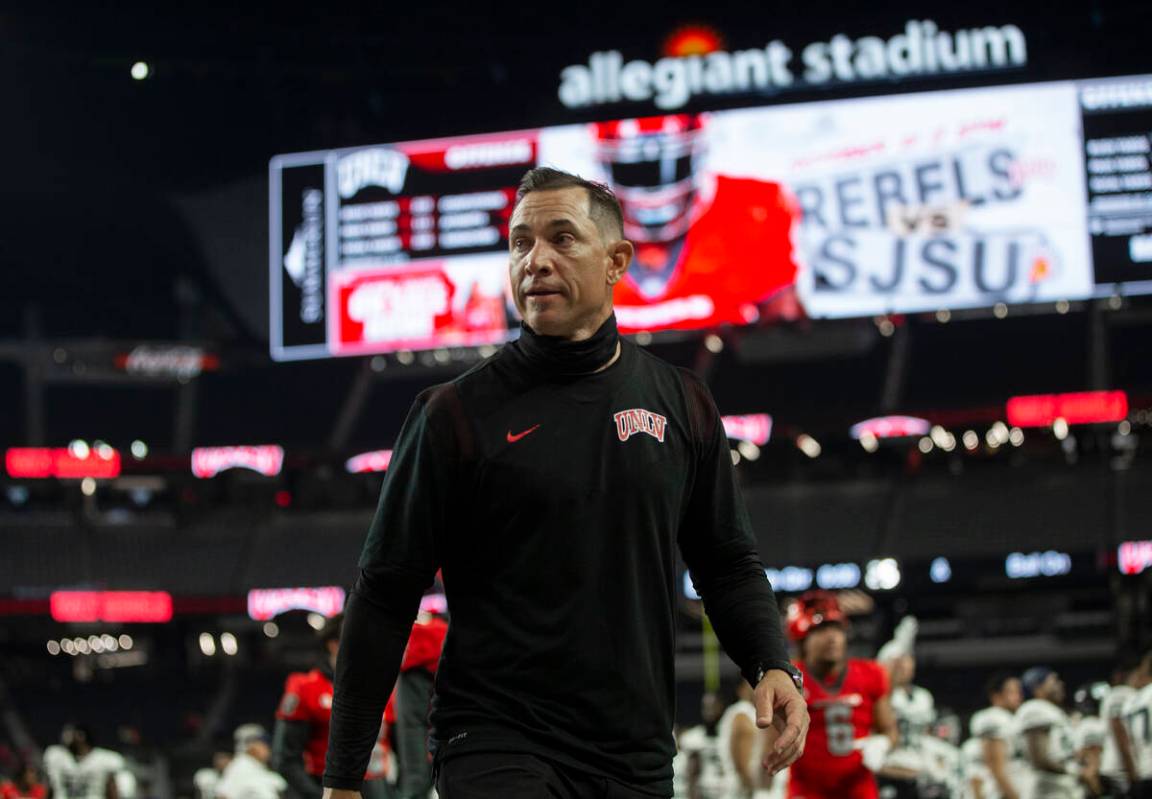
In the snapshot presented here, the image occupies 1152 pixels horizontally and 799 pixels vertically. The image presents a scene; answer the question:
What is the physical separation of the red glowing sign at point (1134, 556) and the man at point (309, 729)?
18607mm

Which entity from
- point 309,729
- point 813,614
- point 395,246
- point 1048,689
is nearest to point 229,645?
point 395,246

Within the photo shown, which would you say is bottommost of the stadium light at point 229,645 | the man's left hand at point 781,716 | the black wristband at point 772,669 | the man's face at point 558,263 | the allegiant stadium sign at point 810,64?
the stadium light at point 229,645

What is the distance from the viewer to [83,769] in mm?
13891

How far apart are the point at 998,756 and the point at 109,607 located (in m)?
20.1

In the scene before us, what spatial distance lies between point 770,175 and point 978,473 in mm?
8571

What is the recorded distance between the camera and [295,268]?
2316cm

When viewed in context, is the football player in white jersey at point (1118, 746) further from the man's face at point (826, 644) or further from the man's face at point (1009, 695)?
the man's face at point (826, 644)

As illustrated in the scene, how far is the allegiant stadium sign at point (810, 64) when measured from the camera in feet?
76.4

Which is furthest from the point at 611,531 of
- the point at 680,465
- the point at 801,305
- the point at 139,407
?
the point at 139,407

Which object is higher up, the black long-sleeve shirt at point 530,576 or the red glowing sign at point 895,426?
the red glowing sign at point 895,426

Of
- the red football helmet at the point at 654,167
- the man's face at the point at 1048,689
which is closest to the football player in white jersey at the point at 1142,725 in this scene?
the man's face at the point at 1048,689

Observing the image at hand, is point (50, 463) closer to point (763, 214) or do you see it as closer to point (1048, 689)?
point (763, 214)

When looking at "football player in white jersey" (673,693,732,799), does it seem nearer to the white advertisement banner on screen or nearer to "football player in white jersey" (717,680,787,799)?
"football player in white jersey" (717,680,787,799)

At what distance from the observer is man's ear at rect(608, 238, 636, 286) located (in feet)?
11.5
